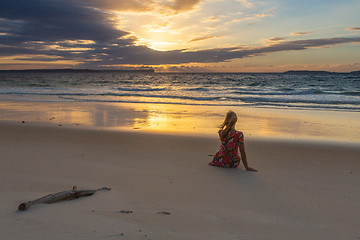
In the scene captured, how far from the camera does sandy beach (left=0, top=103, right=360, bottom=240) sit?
11.2 feet

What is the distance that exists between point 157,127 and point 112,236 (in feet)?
25.4

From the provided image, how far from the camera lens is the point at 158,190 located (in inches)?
183

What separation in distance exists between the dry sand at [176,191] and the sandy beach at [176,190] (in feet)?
0.05

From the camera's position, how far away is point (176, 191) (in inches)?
182

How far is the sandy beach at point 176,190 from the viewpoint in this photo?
3.41 meters

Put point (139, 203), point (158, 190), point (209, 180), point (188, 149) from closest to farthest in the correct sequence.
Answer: point (139, 203)
point (158, 190)
point (209, 180)
point (188, 149)

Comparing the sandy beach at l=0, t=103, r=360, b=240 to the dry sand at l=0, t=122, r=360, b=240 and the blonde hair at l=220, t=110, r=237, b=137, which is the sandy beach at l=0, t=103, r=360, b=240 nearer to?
the dry sand at l=0, t=122, r=360, b=240

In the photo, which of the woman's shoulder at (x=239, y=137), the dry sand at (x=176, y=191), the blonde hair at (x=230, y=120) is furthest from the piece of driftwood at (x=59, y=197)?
the woman's shoulder at (x=239, y=137)

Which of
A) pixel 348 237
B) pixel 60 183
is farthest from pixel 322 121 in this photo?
pixel 60 183

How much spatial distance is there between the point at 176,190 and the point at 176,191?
0.14 ft

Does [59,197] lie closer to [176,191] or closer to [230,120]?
[176,191]

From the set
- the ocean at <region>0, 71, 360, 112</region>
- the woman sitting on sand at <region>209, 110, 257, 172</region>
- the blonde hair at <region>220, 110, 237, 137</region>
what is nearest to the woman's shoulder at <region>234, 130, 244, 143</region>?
the woman sitting on sand at <region>209, 110, 257, 172</region>

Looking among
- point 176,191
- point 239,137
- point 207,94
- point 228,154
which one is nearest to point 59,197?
point 176,191

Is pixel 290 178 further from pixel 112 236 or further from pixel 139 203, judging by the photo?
pixel 112 236
